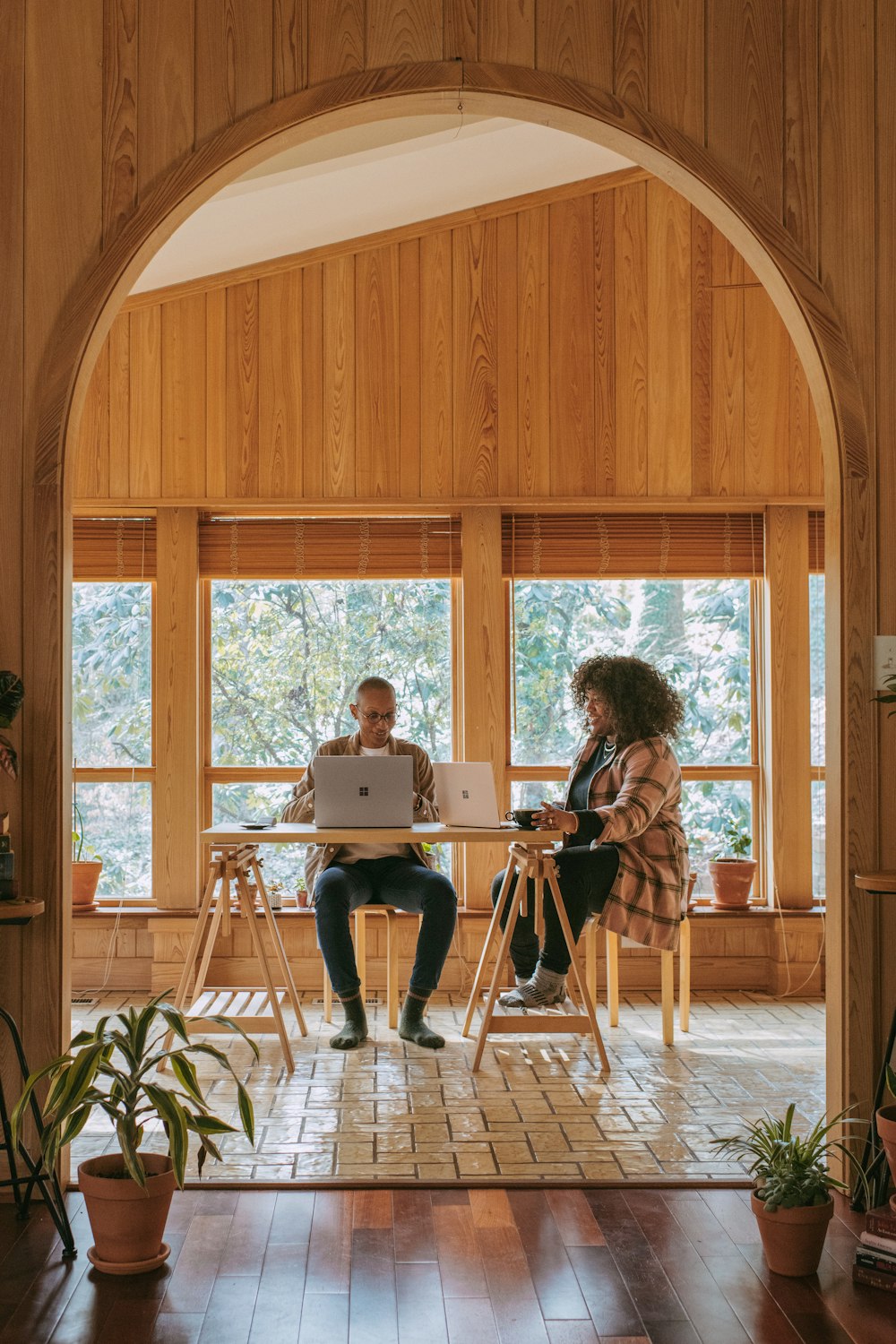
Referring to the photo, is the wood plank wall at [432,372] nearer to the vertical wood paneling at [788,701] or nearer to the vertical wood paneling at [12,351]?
the vertical wood paneling at [788,701]

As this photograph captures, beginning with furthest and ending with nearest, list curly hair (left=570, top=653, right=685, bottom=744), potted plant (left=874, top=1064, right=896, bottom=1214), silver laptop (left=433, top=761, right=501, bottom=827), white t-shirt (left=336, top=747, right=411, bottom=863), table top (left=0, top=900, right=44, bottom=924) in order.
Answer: white t-shirt (left=336, top=747, right=411, bottom=863) → curly hair (left=570, top=653, right=685, bottom=744) → silver laptop (left=433, top=761, right=501, bottom=827) → table top (left=0, top=900, right=44, bottom=924) → potted plant (left=874, top=1064, right=896, bottom=1214)

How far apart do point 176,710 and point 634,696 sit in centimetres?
201

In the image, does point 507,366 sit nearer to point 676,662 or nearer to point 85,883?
point 676,662

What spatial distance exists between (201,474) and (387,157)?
1.57 m

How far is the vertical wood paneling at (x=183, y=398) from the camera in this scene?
17.3ft

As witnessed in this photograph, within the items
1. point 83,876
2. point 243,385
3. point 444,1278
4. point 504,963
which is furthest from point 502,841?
point 243,385

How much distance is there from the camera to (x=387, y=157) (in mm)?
4418

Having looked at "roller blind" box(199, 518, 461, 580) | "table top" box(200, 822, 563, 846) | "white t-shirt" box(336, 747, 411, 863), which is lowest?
"white t-shirt" box(336, 747, 411, 863)

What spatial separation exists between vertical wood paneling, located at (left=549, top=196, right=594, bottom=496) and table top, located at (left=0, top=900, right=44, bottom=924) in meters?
3.17

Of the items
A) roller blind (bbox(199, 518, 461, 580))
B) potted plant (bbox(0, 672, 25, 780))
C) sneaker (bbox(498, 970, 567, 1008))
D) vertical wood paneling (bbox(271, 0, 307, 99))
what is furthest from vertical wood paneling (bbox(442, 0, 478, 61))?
sneaker (bbox(498, 970, 567, 1008))

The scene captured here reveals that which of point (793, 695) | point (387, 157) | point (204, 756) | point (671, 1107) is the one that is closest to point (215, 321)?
point (387, 157)

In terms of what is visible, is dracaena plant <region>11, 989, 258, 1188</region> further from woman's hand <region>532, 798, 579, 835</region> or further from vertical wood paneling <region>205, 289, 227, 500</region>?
vertical wood paneling <region>205, 289, 227, 500</region>

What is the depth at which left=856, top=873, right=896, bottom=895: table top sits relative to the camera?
2.76 metres

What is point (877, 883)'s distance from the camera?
9.11 feet
